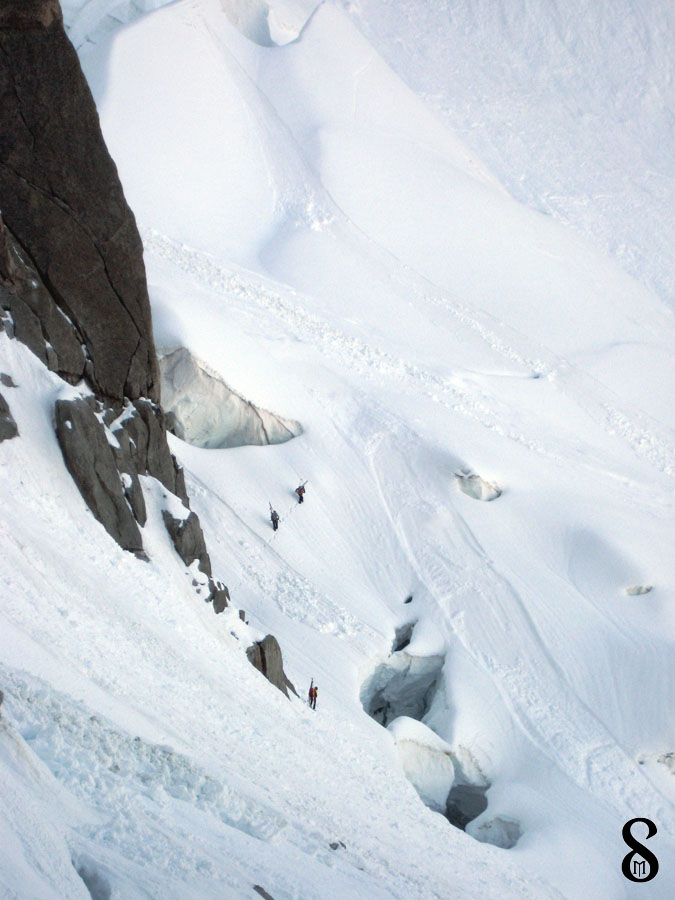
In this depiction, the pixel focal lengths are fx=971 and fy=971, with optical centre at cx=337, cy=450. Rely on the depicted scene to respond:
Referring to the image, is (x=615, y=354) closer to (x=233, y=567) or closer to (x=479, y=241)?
(x=479, y=241)

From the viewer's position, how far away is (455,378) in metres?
28.0

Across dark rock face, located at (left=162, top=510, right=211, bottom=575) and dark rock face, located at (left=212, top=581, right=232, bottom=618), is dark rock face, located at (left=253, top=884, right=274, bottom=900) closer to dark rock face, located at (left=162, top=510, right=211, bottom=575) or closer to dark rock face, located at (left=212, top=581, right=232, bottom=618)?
dark rock face, located at (left=212, top=581, right=232, bottom=618)

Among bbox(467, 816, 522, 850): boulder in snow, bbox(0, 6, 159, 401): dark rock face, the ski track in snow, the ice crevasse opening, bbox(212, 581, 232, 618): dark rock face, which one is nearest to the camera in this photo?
bbox(0, 6, 159, 401): dark rock face

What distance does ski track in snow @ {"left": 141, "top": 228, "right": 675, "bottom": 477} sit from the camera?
2653 cm

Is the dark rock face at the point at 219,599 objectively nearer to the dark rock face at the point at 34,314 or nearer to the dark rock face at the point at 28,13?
the dark rock face at the point at 34,314

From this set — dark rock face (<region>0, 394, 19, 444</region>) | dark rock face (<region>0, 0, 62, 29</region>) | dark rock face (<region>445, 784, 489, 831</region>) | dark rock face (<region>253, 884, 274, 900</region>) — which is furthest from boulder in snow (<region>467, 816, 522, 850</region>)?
dark rock face (<region>0, 0, 62, 29</region>)

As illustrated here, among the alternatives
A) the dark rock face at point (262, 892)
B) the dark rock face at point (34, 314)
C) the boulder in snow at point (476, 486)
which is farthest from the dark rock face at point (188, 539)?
the boulder in snow at point (476, 486)

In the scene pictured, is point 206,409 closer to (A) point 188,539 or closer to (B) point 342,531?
(B) point 342,531

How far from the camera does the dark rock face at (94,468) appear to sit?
13742mm

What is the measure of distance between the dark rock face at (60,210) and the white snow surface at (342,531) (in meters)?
1.10

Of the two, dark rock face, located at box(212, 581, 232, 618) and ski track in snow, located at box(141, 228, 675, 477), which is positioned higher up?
dark rock face, located at box(212, 581, 232, 618)

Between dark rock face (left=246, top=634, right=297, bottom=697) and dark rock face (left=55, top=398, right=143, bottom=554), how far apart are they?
107 inches

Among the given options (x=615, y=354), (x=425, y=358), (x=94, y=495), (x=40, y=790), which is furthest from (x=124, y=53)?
(x=40, y=790)

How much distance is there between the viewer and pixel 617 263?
4003cm
